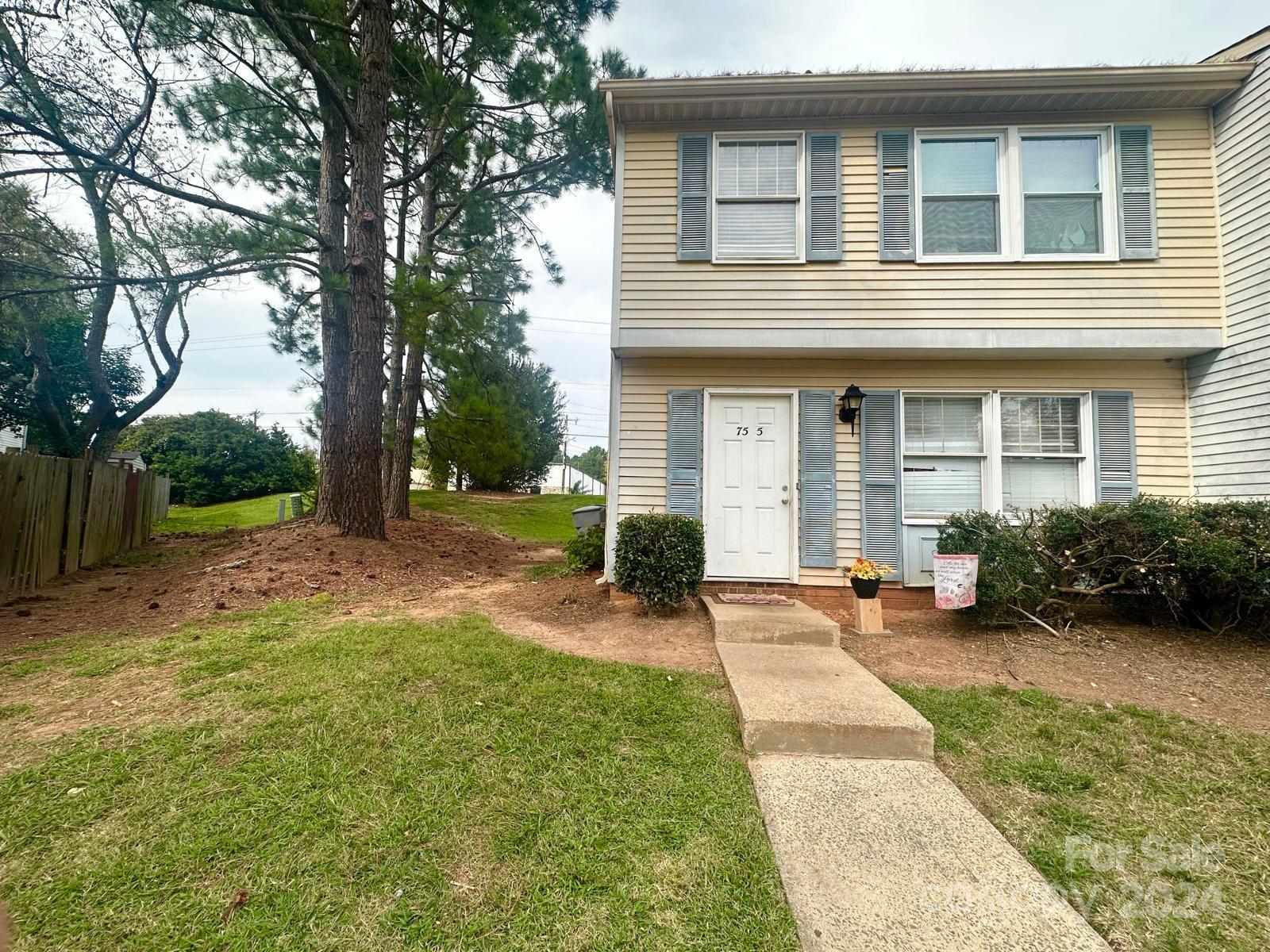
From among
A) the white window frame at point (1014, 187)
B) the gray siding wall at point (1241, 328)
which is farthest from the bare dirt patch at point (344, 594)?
the gray siding wall at point (1241, 328)

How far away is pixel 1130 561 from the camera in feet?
13.6

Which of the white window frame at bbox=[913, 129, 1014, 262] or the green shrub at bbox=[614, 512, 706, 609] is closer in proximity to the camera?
the green shrub at bbox=[614, 512, 706, 609]

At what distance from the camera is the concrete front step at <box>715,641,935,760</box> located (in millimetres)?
2432

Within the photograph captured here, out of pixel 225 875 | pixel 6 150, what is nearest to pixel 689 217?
pixel 225 875

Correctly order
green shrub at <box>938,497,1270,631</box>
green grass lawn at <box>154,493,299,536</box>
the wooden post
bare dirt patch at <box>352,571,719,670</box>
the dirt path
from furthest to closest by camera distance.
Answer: green grass lawn at <box>154,493,299,536</box> < the wooden post < green shrub at <box>938,497,1270,631</box> < bare dirt patch at <box>352,571,719,670</box> < the dirt path

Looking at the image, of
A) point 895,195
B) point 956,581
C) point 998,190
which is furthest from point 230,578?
point 998,190

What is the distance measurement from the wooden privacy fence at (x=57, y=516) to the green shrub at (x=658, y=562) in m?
5.73

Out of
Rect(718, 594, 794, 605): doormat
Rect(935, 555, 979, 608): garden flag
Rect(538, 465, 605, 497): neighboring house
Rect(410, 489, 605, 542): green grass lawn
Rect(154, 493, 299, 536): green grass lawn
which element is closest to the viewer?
Rect(935, 555, 979, 608): garden flag

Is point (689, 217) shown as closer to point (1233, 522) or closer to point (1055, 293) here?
point (1055, 293)

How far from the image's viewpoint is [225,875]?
1627 millimetres

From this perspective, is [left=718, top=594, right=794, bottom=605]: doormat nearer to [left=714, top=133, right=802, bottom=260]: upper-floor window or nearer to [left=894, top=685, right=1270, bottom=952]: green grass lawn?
[left=894, top=685, right=1270, bottom=952]: green grass lawn

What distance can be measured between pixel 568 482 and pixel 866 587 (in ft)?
90.8

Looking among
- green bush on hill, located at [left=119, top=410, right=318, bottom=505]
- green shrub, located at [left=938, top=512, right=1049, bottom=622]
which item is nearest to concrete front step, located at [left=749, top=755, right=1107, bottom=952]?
green shrub, located at [left=938, top=512, right=1049, bottom=622]

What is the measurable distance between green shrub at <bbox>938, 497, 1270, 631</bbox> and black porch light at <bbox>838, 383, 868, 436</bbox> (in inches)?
55.2
